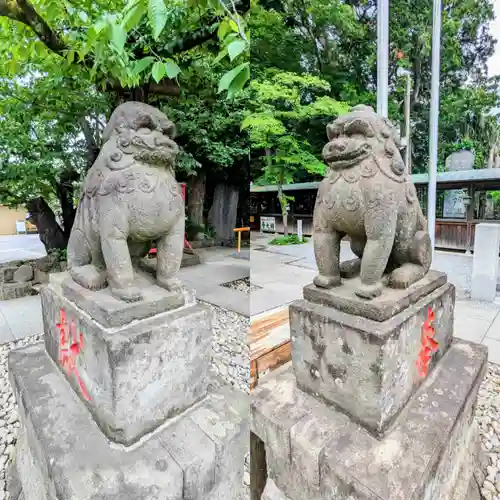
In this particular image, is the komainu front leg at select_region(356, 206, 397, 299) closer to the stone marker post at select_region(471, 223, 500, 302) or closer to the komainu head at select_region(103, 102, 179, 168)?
the komainu head at select_region(103, 102, 179, 168)

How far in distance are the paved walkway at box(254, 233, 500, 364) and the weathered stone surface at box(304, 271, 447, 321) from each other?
1.91m

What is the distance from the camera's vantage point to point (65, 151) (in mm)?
4980

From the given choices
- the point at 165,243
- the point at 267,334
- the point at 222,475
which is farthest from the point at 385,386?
the point at 267,334

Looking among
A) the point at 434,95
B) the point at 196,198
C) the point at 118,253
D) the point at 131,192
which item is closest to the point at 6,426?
the point at 118,253

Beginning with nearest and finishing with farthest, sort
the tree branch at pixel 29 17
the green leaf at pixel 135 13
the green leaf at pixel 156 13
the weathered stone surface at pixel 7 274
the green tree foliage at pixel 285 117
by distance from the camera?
the green leaf at pixel 156 13
the green leaf at pixel 135 13
the tree branch at pixel 29 17
the weathered stone surface at pixel 7 274
the green tree foliage at pixel 285 117

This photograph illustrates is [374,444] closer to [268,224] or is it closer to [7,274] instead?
[7,274]

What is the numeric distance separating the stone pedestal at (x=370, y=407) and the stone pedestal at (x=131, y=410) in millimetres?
254

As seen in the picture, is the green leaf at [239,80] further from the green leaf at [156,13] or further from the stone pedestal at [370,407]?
the stone pedestal at [370,407]

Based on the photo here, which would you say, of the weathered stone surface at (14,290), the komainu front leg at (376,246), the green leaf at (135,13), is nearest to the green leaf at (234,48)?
the green leaf at (135,13)

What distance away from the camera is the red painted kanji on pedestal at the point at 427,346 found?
5.20 feet

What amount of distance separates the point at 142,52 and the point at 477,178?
6.86 meters

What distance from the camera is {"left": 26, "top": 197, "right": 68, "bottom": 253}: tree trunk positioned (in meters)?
5.45

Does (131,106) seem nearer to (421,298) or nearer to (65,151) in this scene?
(421,298)

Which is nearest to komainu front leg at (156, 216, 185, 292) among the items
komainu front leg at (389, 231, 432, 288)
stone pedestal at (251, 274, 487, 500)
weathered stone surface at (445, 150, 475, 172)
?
stone pedestal at (251, 274, 487, 500)
